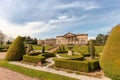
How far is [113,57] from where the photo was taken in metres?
11.1

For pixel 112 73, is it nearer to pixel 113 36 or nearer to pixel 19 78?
pixel 113 36

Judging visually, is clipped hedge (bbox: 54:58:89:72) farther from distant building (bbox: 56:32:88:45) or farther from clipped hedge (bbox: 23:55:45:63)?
distant building (bbox: 56:32:88:45)

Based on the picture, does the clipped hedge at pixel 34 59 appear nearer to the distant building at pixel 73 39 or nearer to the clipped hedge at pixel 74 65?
the clipped hedge at pixel 74 65

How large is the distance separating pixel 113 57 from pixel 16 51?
1967cm

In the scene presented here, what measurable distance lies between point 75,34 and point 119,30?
2495 inches

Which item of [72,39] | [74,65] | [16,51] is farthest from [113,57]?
[72,39]

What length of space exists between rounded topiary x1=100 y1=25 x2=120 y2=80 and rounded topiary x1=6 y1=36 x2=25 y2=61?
60.7ft

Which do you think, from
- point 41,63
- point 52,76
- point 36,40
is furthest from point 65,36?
point 52,76

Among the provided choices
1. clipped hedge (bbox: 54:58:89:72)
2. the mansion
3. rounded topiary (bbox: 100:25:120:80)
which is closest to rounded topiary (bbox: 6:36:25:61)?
clipped hedge (bbox: 54:58:89:72)

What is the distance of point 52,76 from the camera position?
1476 cm

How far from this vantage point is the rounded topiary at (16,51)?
26.3 m

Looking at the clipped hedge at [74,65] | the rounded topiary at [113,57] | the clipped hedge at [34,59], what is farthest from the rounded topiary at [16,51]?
the rounded topiary at [113,57]

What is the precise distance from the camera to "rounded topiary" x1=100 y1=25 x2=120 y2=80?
1073 cm

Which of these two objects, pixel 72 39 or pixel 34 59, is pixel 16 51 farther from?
pixel 72 39
